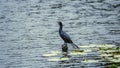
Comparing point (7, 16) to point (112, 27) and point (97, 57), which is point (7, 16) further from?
point (97, 57)

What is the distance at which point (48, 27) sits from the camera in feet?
149

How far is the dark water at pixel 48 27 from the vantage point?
32.6 meters

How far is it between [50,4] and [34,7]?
2.84 metres

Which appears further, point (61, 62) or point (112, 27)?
point (112, 27)

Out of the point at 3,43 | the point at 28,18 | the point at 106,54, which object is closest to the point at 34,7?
the point at 28,18

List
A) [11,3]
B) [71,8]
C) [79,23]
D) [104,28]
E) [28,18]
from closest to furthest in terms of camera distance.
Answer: [104,28]
[79,23]
[28,18]
[71,8]
[11,3]

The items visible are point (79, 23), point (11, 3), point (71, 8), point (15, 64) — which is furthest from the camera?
point (11, 3)

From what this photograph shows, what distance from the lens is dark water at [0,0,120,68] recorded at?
32644 mm

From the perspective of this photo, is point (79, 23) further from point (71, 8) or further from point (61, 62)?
point (61, 62)

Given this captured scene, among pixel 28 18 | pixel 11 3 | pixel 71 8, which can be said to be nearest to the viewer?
pixel 28 18

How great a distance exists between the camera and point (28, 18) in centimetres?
5031

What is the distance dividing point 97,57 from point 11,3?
29.4 metres

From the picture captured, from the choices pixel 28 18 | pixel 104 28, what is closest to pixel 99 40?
pixel 104 28

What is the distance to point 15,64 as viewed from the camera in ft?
102
